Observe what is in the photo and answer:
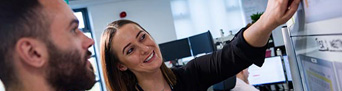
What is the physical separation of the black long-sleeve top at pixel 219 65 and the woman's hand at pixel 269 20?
0.03 m

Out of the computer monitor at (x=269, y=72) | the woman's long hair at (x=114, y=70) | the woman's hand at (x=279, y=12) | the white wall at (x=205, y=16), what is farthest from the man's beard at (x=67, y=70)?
the white wall at (x=205, y=16)

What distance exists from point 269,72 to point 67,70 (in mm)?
2351

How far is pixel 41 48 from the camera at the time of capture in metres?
0.40

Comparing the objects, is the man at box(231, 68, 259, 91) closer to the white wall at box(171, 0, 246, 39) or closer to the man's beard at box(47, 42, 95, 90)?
the man's beard at box(47, 42, 95, 90)

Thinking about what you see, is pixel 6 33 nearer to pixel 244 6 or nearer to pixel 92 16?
pixel 92 16

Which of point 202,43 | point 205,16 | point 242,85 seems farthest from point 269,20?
point 205,16

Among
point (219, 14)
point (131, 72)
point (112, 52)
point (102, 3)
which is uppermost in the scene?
point (102, 3)

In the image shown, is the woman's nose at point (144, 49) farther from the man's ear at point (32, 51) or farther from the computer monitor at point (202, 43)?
the computer monitor at point (202, 43)

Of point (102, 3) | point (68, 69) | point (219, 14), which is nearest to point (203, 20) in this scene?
point (219, 14)

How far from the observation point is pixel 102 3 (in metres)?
4.31

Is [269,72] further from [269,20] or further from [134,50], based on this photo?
[269,20]

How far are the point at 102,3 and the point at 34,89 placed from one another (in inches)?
161

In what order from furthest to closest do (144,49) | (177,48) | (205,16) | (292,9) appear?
(205,16) < (177,48) < (144,49) < (292,9)

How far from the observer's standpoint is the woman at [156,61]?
79 centimetres
